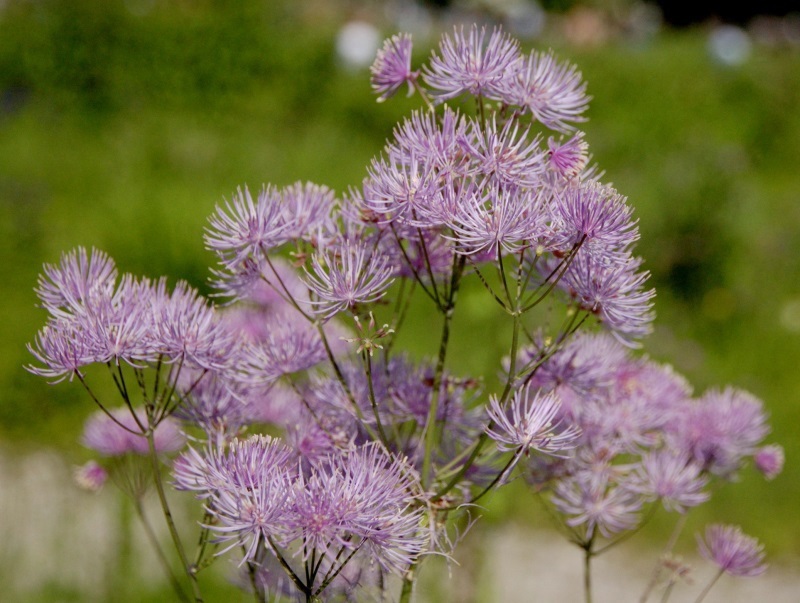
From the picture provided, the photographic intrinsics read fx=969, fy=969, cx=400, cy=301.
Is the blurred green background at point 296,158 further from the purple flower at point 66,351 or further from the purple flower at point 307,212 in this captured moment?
the purple flower at point 66,351

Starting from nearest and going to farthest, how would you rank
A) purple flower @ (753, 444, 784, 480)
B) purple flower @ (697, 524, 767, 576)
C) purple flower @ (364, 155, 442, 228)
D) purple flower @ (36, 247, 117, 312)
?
1. purple flower @ (364, 155, 442, 228)
2. purple flower @ (36, 247, 117, 312)
3. purple flower @ (697, 524, 767, 576)
4. purple flower @ (753, 444, 784, 480)

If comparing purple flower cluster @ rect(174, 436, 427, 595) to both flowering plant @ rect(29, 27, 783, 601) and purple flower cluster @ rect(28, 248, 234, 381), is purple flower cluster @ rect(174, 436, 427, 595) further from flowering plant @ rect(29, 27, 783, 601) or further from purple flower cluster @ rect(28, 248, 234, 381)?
purple flower cluster @ rect(28, 248, 234, 381)

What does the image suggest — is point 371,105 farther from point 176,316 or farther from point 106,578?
point 176,316

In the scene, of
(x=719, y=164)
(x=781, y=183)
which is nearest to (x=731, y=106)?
(x=781, y=183)

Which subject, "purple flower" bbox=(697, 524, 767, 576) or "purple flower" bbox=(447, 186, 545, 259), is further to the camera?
"purple flower" bbox=(697, 524, 767, 576)

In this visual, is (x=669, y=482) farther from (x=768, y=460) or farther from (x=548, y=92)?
(x=548, y=92)

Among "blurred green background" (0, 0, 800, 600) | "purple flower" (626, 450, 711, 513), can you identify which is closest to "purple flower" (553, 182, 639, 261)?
"purple flower" (626, 450, 711, 513)

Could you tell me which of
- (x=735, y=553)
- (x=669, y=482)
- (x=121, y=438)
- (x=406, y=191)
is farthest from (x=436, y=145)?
(x=121, y=438)

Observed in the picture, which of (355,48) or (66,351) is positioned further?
(355,48)
